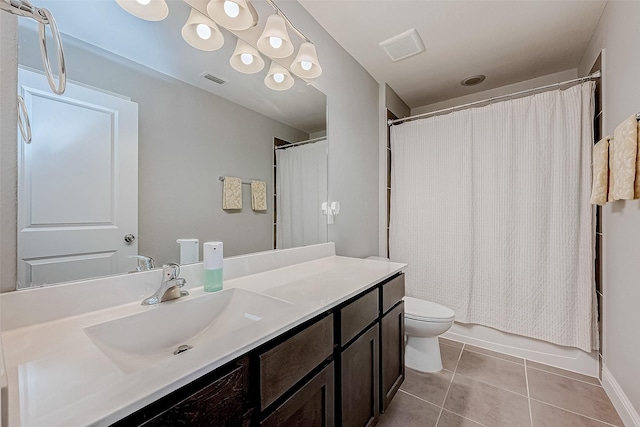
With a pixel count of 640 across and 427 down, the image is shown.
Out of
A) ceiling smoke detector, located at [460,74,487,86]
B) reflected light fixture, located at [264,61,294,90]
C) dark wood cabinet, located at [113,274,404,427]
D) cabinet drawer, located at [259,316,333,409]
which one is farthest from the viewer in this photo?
ceiling smoke detector, located at [460,74,487,86]

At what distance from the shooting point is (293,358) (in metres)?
0.78

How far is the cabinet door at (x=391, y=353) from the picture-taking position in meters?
1.29

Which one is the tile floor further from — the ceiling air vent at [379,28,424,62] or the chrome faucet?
the ceiling air vent at [379,28,424,62]

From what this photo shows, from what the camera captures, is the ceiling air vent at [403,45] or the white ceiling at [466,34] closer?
the white ceiling at [466,34]

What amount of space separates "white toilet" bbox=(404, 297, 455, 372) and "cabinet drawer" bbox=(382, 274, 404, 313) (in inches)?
16.4

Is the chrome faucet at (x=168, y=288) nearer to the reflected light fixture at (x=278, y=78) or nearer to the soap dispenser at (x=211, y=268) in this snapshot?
the soap dispenser at (x=211, y=268)

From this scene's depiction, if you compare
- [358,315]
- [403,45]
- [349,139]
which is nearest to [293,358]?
[358,315]

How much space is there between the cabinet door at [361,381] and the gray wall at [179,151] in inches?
26.6

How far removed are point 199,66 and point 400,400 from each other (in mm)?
2070

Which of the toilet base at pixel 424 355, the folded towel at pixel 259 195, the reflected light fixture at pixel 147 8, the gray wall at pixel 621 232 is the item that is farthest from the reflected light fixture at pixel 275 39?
the toilet base at pixel 424 355

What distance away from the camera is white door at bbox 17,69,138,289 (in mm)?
761

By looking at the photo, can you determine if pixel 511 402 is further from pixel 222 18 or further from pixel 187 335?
pixel 222 18

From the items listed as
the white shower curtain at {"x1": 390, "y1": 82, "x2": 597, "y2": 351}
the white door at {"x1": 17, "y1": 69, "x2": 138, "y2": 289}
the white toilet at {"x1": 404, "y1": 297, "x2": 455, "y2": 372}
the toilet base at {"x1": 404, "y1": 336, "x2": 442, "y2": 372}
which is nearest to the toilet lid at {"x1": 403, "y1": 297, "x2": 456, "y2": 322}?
the white toilet at {"x1": 404, "y1": 297, "x2": 455, "y2": 372}

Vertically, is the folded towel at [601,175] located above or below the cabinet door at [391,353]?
above
